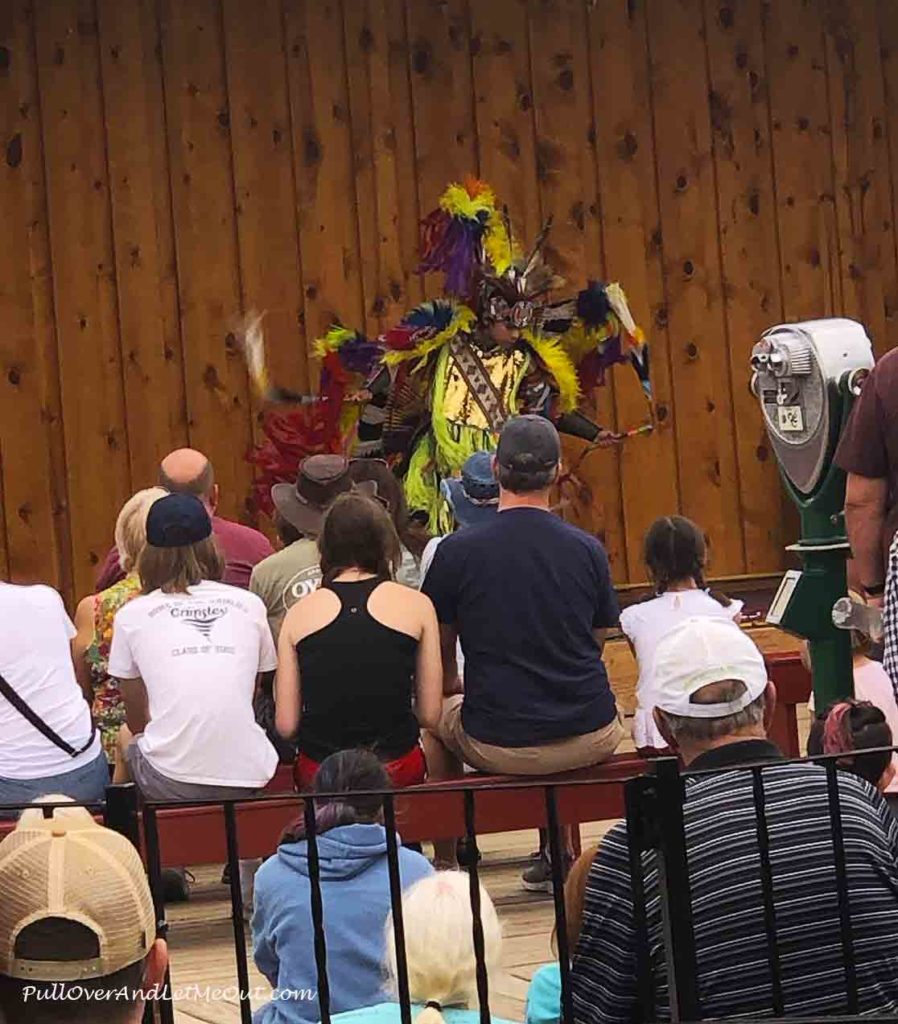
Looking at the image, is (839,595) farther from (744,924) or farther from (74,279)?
(74,279)

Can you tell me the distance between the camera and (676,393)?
10.3m

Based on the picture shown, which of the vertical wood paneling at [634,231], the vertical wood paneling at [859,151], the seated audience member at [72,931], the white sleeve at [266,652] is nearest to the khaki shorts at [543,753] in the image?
the white sleeve at [266,652]

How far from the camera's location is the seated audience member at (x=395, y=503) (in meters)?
6.74

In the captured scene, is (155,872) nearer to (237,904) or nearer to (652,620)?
(237,904)

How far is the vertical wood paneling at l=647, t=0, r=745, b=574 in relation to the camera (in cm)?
1027

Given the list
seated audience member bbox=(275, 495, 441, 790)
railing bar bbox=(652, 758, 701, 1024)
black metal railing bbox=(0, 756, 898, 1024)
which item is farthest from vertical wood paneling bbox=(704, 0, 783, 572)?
railing bar bbox=(652, 758, 701, 1024)

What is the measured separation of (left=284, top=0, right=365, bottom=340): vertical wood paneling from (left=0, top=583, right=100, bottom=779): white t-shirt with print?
4.23 meters

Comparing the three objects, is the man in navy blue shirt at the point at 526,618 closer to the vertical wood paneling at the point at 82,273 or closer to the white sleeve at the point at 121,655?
the white sleeve at the point at 121,655

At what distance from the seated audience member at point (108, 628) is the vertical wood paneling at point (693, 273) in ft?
14.7

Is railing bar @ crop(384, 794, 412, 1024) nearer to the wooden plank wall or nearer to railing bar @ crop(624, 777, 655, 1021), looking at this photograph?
railing bar @ crop(624, 777, 655, 1021)

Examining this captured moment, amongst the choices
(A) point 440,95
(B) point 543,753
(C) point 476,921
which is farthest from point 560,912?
(A) point 440,95

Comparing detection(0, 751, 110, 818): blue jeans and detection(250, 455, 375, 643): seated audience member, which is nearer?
detection(0, 751, 110, 818): blue jeans

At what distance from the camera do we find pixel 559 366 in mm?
8102

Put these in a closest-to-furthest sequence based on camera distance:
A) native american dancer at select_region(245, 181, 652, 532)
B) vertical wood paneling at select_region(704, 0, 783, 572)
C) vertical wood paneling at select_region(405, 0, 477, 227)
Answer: native american dancer at select_region(245, 181, 652, 532) → vertical wood paneling at select_region(405, 0, 477, 227) → vertical wood paneling at select_region(704, 0, 783, 572)
